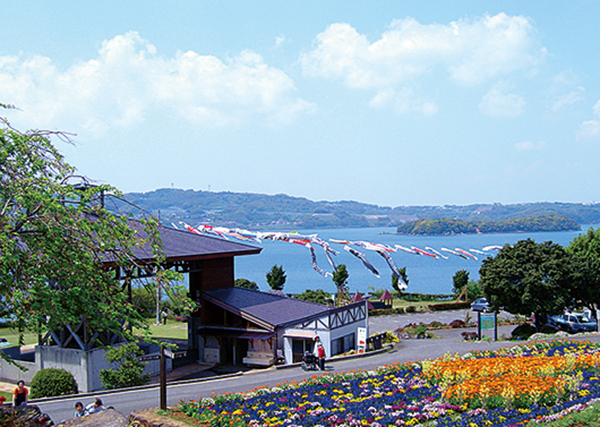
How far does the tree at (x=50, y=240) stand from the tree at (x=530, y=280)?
25649 millimetres

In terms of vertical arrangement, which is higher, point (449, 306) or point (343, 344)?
point (343, 344)

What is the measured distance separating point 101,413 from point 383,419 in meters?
6.15

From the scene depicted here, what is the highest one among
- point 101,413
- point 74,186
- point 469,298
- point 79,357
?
point 74,186

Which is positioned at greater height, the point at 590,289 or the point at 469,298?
the point at 590,289

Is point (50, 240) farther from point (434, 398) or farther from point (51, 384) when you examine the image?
point (51, 384)

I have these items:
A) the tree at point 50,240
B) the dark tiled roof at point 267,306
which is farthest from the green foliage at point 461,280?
the tree at point 50,240

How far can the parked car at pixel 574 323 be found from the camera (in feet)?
108

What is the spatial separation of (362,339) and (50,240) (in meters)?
19.2

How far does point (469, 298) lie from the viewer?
60.3 m

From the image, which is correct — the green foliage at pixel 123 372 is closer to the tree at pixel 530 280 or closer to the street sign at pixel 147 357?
the street sign at pixel 147 357

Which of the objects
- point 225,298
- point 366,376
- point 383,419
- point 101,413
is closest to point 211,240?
point 225,298

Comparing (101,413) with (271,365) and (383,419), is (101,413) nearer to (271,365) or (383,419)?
(383,419)

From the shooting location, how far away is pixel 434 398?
11.7 meters

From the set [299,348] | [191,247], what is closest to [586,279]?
[299,348]
